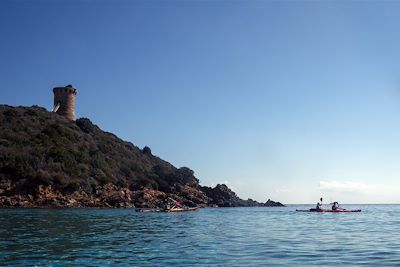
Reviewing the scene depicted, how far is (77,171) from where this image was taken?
90.6 m

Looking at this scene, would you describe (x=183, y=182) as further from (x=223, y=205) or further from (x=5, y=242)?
(x=5, y=242)

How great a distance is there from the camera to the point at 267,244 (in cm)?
2395

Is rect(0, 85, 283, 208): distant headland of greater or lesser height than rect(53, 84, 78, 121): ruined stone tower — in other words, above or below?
below

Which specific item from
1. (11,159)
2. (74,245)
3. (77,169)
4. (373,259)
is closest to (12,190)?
(11,159)

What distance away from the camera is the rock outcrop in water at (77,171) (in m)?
79.5

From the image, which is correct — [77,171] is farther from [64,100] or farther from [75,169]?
[64,100]

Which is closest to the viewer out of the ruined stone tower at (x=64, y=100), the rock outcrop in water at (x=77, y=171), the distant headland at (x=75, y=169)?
the rock outcrop in water at (x=77, y=171)

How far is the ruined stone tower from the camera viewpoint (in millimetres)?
126125

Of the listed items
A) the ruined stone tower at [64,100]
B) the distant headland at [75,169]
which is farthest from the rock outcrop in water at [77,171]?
the ruined stone tower at [64,100]

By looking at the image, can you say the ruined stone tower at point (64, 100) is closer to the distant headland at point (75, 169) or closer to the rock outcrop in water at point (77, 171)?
the distant headland at point (75, 169)

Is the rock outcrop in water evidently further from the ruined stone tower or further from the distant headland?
the ruined stone tower

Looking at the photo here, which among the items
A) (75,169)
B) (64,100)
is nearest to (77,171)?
(75,169)

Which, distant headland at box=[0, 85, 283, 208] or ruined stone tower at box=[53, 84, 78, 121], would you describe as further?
ruined stone tower at box=[53, 84, 78, 121]

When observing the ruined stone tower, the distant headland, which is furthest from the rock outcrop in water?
the ruined stone tower
